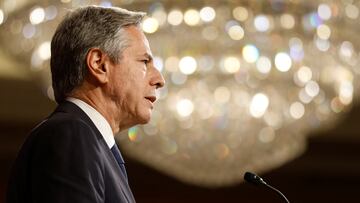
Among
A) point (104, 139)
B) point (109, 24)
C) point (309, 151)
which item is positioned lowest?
point (309, 151)

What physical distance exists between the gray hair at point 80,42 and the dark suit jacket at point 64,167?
125 millimetres

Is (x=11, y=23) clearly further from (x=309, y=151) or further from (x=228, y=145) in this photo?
(x=309, y=151)

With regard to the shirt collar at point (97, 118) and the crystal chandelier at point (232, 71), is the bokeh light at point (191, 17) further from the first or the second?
the shirt collar at point (97, 118)

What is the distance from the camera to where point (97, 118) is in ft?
6.39

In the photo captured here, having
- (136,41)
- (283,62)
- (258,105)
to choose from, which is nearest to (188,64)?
(283,62)

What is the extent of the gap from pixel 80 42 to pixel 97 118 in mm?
173

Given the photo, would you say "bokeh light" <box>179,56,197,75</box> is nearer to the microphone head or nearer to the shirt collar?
the microphone head

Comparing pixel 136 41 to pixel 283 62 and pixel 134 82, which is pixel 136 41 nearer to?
pixel 134 82

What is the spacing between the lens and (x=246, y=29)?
4277 millimetres

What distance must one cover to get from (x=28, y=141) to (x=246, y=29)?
2.59 meters

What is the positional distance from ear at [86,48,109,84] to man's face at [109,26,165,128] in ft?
0.06

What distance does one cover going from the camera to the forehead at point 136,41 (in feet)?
6.63

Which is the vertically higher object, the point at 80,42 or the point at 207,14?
the point at 80,42

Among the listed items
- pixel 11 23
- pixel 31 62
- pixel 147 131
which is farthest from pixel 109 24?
pixel 147 131
